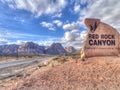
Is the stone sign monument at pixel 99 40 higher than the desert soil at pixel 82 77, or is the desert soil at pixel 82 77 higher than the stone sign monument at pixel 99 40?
the stone sign monument at pixel 99 40

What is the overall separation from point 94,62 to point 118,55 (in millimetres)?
2495

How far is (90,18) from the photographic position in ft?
46.5

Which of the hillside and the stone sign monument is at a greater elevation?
the stone sign monument

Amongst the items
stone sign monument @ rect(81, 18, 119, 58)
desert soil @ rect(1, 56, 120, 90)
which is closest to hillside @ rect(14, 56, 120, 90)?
desert soil @ rect(1, 56, 120, 90)

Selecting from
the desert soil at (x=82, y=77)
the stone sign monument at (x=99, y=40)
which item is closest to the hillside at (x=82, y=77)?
the desert soil at (x=82, y=77)

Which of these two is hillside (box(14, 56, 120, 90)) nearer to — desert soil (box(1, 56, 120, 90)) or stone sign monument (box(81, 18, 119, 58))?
desert soil (box(1, 56, 120, 90))

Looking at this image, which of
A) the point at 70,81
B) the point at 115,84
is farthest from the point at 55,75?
the point at 115,84

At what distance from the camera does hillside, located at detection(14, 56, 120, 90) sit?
10.1 metres

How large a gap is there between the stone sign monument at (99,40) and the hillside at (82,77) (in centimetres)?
63

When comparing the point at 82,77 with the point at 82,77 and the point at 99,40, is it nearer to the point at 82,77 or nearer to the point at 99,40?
the point at 82,77

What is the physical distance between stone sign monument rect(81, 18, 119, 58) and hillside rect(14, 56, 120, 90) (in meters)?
0.63

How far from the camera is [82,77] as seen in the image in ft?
37.1

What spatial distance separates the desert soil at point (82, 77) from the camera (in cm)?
1012

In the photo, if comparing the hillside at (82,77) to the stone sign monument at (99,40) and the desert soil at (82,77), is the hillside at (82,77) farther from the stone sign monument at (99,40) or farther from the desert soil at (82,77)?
the stone sign monument at (99,40)
